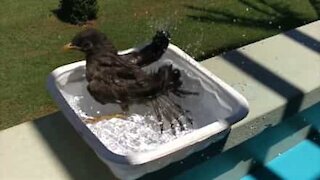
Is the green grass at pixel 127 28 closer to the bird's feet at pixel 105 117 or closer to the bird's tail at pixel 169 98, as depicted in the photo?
the bird's feet at pixel 105 117

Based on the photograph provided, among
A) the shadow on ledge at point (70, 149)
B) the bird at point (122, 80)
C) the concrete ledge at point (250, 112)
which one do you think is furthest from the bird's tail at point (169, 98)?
the shadow on ledge at point (70, 149)

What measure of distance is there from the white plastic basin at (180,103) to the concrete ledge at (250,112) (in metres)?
0.14

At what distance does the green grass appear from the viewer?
4.44m

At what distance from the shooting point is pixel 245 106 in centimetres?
231

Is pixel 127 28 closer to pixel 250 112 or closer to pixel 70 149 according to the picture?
pixel 250 112

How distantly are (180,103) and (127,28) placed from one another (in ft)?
9.38

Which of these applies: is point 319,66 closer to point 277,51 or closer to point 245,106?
point 277,51

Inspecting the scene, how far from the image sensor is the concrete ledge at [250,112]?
224 centimetres

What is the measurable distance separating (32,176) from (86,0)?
347 cm

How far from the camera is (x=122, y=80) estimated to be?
2.43 metres

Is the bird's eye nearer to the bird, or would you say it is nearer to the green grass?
the bird

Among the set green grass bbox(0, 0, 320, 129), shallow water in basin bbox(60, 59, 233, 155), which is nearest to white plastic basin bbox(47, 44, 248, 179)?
shallow water in basin bbox(60, 59, 233, 155)

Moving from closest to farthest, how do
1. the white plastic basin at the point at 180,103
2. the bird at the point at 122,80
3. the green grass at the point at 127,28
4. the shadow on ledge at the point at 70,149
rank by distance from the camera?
the white plastic basin at the point at 180,103, the shadow on ledge at the point at 70,149, the bird at the point at 122,80, the green grass at the point at 127,28

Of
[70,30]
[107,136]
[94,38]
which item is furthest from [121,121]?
[70,30]
